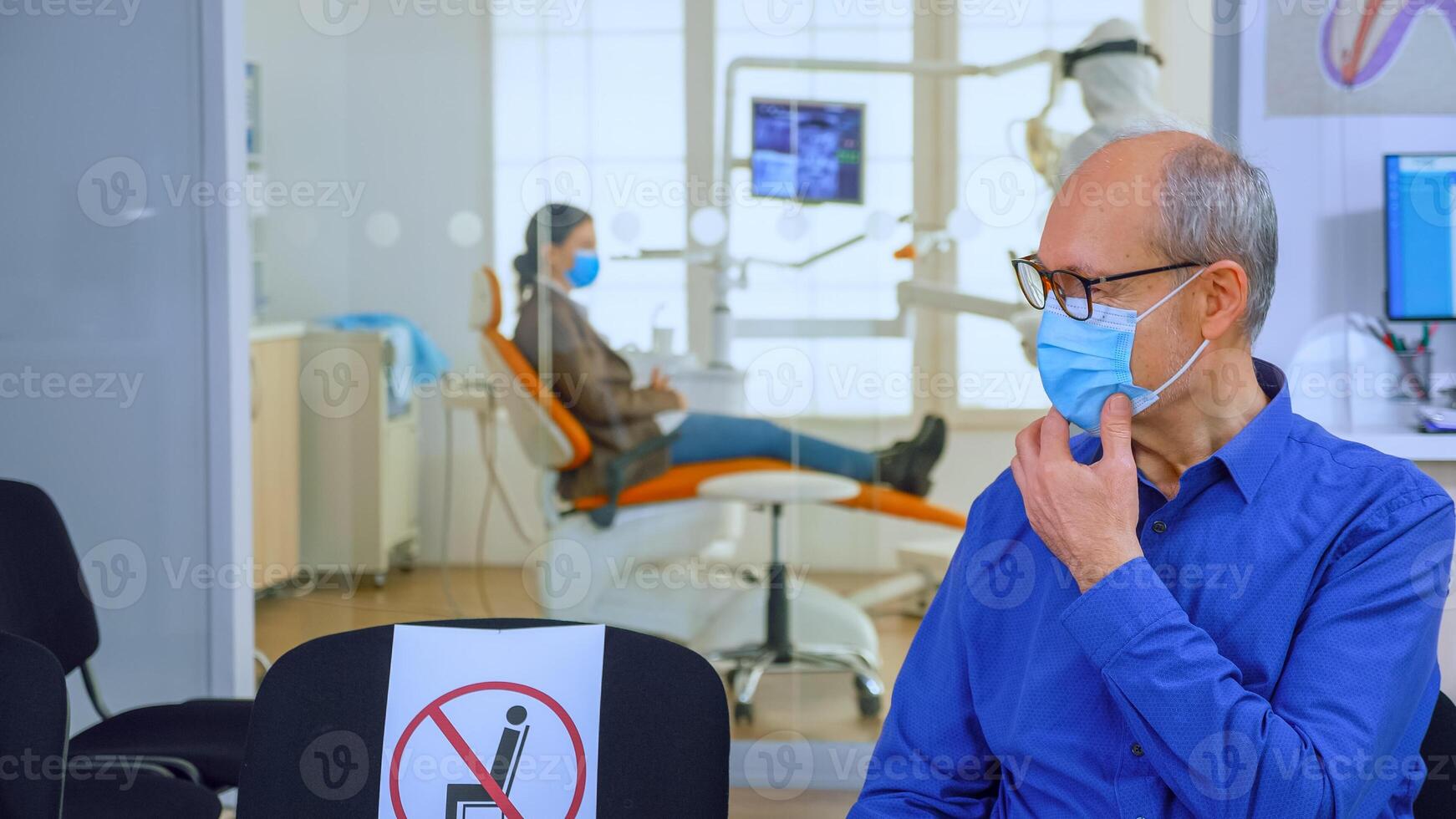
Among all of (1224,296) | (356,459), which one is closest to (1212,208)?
(1224,296)

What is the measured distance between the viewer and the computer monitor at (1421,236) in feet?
6.73

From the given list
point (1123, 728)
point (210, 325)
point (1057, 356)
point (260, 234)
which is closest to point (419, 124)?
point (260, 234)

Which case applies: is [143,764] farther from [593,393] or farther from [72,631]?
[593,393]

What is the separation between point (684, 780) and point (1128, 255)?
671mm

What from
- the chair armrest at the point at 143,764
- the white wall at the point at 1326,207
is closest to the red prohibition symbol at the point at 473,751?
the chair armrest at the point at 143,764

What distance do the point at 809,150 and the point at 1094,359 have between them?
1.77 m

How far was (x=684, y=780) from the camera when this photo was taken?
1.23 meters

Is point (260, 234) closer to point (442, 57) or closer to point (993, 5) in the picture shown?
point (442, 57)

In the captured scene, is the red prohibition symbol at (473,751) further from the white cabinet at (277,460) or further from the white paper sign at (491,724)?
the white cabinet at (277,460)

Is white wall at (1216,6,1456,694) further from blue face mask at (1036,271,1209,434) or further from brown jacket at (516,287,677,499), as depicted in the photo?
brown jacket at (516,287,677,499)

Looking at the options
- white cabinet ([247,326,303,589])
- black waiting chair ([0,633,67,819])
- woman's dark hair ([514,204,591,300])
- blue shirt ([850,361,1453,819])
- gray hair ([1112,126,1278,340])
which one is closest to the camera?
blue shirt ([850,361,1453,819])

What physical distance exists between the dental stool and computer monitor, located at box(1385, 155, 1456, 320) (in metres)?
1.33

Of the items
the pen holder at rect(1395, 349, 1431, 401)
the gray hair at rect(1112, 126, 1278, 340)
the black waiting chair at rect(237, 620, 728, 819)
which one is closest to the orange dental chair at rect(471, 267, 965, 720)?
the pen holder at rect(1395, 349, 1431, 401)

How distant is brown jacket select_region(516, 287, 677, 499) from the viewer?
301 cm
